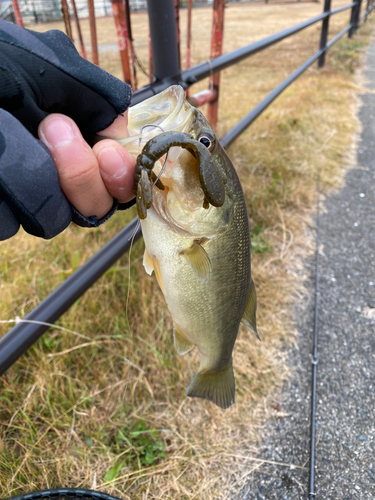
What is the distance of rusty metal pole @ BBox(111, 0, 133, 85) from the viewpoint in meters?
2.09

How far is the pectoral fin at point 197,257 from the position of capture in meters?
1.00

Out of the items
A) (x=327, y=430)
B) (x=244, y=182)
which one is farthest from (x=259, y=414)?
(x=244, y=182)

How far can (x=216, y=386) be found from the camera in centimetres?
130

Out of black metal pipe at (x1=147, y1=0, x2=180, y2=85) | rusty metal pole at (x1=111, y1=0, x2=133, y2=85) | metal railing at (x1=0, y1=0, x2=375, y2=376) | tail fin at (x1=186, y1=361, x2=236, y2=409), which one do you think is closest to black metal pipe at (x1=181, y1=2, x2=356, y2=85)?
metal railing at (x1=0, y1=0, x2=375, y2=376)

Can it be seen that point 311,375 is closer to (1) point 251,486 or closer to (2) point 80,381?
(1) point 251,486

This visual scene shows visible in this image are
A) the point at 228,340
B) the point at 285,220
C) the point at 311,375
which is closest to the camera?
the point at 228,340

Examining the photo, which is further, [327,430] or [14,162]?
[327,430]

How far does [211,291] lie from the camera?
3.53 feet

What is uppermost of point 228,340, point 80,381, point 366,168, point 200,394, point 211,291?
point 211,291

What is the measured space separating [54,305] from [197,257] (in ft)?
2.06

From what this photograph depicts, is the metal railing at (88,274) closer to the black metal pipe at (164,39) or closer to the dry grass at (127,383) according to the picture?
the black metal pipe at (164,39)

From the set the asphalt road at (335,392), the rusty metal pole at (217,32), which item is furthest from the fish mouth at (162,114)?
the rusty metal pole at (217,32)

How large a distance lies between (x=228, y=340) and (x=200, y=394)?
0.86 feet

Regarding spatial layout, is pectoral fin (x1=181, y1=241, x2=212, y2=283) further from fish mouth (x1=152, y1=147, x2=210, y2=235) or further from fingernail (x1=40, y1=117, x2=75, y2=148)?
fingernail (x1=40, y1=117, x2=75, y2=148)
